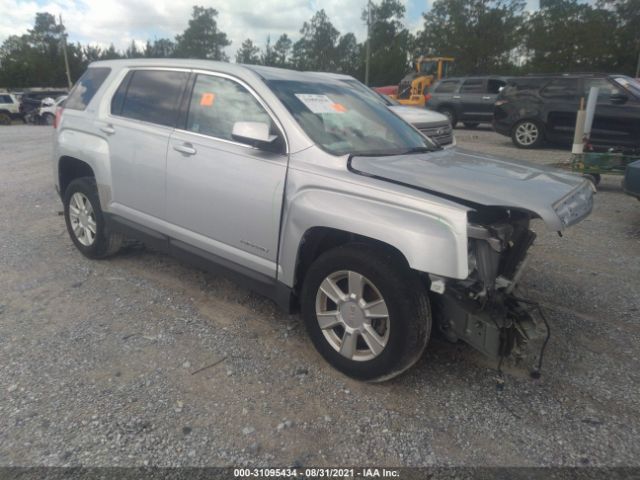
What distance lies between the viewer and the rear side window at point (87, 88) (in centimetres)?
457

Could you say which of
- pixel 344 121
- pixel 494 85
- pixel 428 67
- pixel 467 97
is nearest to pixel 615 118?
pixel 494 85

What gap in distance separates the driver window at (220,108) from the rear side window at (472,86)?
582 inches

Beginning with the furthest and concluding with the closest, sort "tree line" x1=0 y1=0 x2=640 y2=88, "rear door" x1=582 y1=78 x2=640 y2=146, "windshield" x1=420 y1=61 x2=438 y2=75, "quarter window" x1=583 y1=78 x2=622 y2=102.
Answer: "tree line" x1=0 y1=0 x2=640 y2=88 → "windshield" x1=420 y1=61 x2=438 y2=75 → "quarter window" x1=583 y1=78 x2=622 y2=102 → "rear door" x1=582 y1=78 x2=640 y2=146

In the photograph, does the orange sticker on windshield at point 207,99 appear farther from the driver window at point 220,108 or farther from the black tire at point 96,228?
the black tire at point 96,228

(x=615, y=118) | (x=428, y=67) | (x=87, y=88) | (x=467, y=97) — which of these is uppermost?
(x=428, y=67)

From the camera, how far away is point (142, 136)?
3.92 m

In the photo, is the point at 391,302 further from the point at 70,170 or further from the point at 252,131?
the point at 70,170

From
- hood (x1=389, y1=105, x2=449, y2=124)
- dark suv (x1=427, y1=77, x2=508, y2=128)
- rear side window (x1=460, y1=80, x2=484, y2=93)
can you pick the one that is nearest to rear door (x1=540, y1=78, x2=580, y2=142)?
hood (x1=389, y1=105, x2=449, y2=124)

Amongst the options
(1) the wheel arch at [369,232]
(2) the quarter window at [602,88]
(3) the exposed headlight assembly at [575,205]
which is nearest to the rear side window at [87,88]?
(1) the wheel arch at [369,232]

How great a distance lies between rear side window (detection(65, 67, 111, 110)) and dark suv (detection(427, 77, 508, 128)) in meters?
14.3

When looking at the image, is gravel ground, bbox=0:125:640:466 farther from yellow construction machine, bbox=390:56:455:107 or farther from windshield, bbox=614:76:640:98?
yellow construction machine, bbox=390:56:455:107

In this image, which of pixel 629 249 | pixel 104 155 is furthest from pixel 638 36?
pixel 104 155

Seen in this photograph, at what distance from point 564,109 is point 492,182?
10111 mm

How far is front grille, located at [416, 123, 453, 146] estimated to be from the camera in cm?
835
